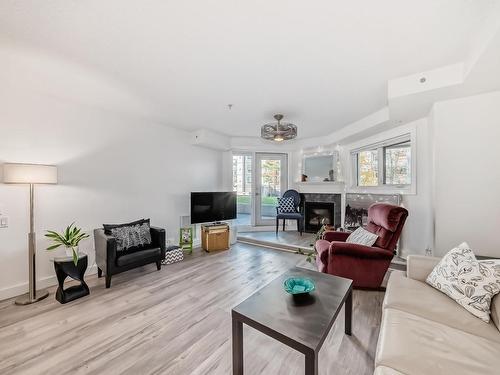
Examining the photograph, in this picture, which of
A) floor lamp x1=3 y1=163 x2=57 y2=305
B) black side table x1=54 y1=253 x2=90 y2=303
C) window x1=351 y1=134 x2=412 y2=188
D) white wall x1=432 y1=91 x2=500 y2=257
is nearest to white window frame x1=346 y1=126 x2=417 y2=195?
window x1=351 y1=134 x2=412 y2=188

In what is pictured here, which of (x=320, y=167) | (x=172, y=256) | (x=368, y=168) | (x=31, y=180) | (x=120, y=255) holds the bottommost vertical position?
(x=172, y=256)

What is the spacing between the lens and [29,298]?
2.43 m

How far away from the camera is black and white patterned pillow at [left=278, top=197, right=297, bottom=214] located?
546cm

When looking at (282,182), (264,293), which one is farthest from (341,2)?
(282,182)

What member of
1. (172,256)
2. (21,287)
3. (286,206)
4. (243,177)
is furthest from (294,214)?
(21,287)

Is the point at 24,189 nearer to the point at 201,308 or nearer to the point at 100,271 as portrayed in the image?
the point at 100,271

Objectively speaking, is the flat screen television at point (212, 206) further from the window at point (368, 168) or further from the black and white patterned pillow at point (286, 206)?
the window at point (368, 168)

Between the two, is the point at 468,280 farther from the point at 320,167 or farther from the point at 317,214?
the point at 320,167

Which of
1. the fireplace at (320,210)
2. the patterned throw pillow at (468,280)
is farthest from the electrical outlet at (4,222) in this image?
the fireplace at (320,210)

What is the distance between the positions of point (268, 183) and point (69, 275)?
4.42 meters

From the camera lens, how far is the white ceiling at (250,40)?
1479 mm

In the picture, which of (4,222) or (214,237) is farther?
(214,237)

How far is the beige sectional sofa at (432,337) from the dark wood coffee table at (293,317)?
30cm

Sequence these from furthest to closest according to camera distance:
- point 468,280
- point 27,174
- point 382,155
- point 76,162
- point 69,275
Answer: point 382,155 < point 76,162 < point 69,275 < point 27,174 < point 468,280
